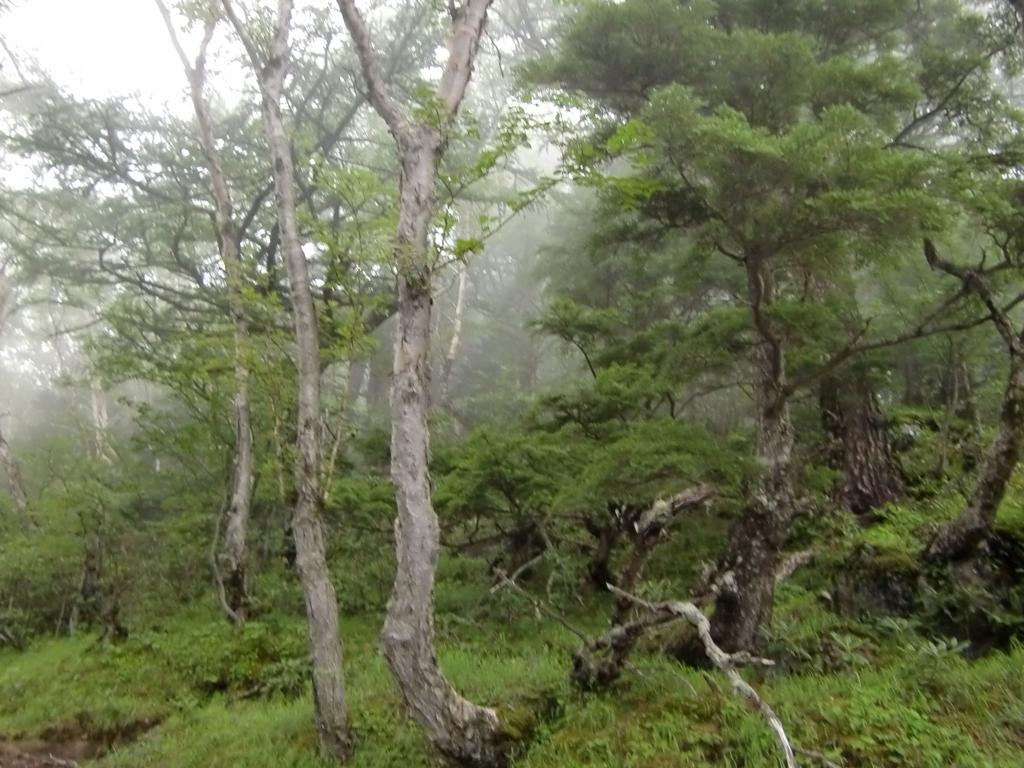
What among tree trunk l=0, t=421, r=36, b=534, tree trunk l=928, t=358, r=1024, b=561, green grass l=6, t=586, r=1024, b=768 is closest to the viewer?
green grass l=6, t=586, r=1024, b=768

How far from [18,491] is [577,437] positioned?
11508mm

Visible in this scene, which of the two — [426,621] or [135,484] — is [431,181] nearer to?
[426,621]

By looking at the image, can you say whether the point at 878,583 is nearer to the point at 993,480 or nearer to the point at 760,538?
the point at 993,480

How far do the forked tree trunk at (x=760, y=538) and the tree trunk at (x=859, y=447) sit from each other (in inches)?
144

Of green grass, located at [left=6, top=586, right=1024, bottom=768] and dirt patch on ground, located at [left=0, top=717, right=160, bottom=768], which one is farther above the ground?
green grass, located at [left=6, top=586, right=1024, bottom=768]

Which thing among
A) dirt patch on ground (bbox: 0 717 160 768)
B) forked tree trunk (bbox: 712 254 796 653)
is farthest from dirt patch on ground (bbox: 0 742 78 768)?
forked tree trunk (bbox: 712 254 796 653)

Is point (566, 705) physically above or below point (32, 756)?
above

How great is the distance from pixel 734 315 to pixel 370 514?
5.14 meters

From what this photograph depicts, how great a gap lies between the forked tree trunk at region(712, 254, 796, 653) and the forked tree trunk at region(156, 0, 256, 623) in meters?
5.64

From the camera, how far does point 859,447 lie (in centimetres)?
989

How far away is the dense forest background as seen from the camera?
17.9ft

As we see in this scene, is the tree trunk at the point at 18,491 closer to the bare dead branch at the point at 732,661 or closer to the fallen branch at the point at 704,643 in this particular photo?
the fallen branch at the point at 704,643

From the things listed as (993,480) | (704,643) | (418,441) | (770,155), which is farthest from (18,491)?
(993,480)

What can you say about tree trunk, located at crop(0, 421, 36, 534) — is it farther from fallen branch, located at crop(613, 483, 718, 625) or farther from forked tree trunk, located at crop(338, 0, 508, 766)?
fallen branch, located at crop(613, 483, 718, 625)
